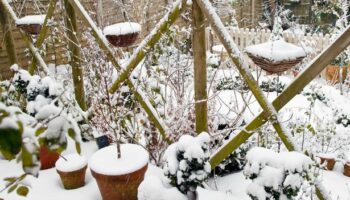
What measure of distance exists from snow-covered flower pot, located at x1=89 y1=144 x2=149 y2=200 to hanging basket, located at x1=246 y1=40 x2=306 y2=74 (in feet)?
3.80

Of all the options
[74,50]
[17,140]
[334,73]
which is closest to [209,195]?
[17,140]

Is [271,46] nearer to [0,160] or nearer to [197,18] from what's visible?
[197,18]

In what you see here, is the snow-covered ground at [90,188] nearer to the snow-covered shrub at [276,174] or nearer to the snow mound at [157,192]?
the snow mound at [157,192]

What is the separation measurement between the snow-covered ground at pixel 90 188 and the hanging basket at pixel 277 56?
104 cm

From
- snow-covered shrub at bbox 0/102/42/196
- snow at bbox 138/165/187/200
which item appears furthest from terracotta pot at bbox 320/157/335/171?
snow-covered shrub at bbox 0/102/42/196

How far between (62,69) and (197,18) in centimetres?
480

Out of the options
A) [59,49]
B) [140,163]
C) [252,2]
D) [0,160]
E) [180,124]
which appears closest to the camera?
[140,163]

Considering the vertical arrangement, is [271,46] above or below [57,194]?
above

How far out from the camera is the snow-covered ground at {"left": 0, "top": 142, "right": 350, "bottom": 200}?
299 centimetres

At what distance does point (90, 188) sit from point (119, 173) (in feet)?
2.19

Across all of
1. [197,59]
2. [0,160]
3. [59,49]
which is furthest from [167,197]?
[59,49]

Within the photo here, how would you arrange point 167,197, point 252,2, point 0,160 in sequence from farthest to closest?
point 252,2
point 0,160
point 167,197

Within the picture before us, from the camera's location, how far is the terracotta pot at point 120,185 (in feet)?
8.79

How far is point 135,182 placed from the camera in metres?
2.76
